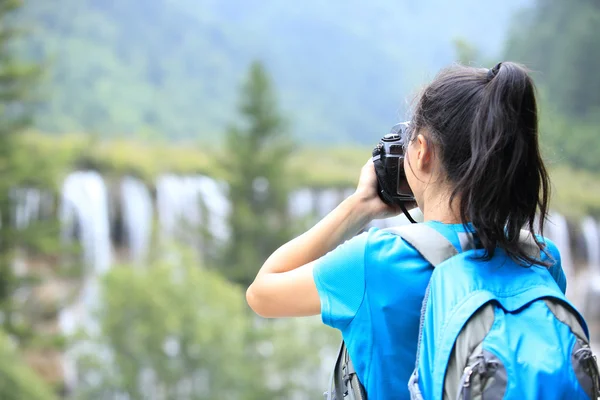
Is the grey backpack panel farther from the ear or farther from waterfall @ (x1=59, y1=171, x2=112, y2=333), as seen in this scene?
waterfall @ (x1=59, y1=171, x2=112, y2=333)

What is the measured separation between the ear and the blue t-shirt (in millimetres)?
86

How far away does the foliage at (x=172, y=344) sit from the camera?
9.28 metres

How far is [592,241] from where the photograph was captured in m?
15.1

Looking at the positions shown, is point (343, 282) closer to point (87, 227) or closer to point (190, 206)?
point (87, 227)

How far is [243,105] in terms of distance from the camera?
15.6 metres

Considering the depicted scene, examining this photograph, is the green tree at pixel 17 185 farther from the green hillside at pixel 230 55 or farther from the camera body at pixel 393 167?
the camera body at pixel 393 167

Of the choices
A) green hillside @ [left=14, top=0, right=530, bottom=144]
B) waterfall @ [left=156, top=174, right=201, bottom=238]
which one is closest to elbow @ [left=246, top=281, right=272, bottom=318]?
waterfall @ [left=156, top=174, right=201, bottom=238]

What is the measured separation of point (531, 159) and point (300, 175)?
14616mm

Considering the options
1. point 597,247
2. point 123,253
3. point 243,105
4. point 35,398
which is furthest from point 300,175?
point 35,398

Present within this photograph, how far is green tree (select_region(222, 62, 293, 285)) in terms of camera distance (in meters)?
14.5

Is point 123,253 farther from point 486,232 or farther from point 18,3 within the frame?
point 486,232

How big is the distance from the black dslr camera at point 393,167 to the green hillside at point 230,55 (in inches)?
862

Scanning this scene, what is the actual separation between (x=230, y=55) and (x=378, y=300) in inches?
1144

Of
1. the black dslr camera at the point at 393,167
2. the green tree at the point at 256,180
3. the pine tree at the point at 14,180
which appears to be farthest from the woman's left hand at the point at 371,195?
the green tree at the point at 256,180
